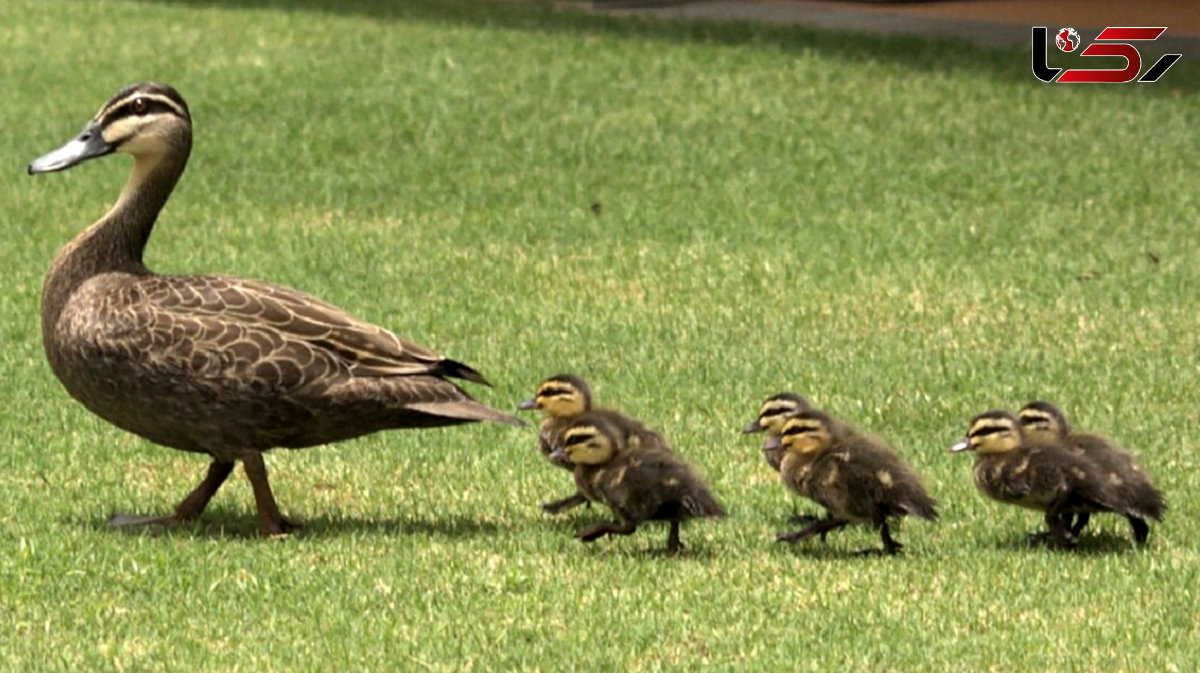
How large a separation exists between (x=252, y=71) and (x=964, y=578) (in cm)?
1247

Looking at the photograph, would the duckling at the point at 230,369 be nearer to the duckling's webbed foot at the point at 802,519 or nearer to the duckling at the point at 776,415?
the duckling at the point at 776,415

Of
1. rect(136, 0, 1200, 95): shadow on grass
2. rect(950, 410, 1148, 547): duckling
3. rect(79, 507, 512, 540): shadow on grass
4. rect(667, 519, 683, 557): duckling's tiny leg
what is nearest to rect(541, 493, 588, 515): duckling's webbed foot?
rect(79, 507, 512, 540): shadow on grass

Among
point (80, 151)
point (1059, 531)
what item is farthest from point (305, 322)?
point (1059, 531)

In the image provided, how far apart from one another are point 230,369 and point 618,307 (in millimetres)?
4604

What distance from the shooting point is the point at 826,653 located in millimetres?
6871

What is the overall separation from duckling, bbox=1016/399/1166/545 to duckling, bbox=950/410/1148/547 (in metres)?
0.03

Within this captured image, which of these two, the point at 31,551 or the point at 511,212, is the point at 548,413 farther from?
the point at 511,212

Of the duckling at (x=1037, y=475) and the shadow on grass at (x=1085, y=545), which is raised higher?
the duckling at (x=1037, y=475)

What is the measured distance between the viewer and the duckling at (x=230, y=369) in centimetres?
809

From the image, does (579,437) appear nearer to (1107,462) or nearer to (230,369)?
(230,369)

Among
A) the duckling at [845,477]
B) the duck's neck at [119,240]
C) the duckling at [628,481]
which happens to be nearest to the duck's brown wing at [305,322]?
the duck's neck at [119,240]

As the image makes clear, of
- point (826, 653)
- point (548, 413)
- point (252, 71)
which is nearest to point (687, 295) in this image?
point (548, 413)

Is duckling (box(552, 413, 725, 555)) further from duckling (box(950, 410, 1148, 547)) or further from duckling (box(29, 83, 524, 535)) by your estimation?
duckling (box(950, 410, 1148, 547))

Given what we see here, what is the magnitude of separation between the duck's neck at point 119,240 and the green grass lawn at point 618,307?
0.85m
